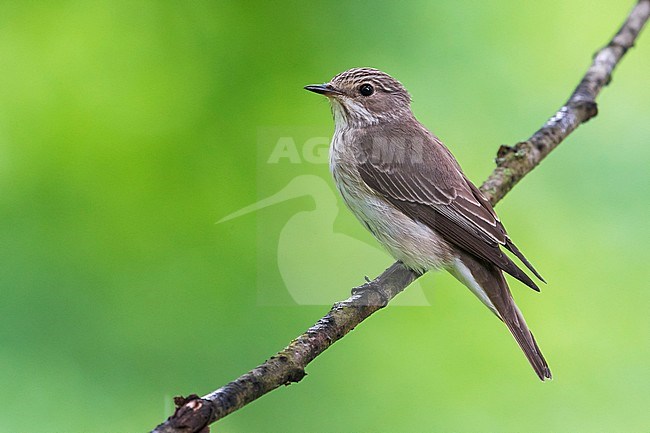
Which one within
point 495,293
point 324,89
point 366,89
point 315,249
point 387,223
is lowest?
point 495,293

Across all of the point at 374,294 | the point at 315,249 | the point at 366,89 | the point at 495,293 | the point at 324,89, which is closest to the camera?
the point at 374,294

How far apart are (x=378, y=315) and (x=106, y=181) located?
125 centimetres

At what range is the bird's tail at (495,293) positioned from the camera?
121 inches

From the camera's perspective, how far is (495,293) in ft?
10.5

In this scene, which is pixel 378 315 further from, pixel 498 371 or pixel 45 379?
pixel 45 379

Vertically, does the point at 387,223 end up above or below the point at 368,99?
below

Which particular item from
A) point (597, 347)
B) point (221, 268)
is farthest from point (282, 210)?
point (597, 347)

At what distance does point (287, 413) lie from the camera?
10.5 feet

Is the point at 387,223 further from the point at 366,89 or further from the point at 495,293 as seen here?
the point at 366,89

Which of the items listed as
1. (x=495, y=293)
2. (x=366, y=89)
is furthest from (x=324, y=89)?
(x=495, y=293)

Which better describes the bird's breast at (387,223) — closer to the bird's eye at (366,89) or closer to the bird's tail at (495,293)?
the bird's tail at (495,293)

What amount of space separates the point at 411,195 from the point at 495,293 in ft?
1.74

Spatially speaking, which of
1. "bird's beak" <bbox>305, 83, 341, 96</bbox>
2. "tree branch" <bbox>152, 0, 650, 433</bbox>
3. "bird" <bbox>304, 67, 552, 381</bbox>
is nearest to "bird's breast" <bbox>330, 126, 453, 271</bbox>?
"bird" <bbox>304, 67, 552, 381</bbox>

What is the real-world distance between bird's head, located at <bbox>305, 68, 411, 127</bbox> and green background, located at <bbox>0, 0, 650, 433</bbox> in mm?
92
